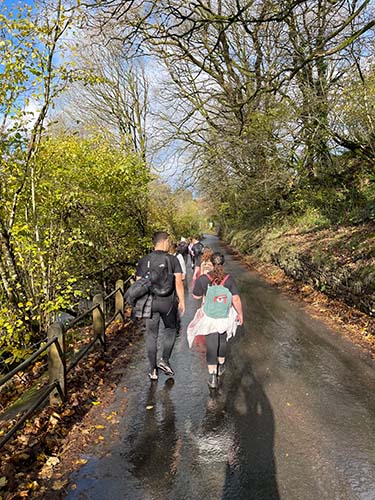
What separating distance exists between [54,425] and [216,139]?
15.2m

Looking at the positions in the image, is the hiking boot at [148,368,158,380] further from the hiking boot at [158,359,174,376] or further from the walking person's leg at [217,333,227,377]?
the walking person's leg at [217,333,227,377]

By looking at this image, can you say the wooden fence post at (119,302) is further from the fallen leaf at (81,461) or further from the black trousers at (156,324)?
the fallen leaf at (81,461)

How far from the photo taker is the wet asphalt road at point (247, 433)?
3455 mm

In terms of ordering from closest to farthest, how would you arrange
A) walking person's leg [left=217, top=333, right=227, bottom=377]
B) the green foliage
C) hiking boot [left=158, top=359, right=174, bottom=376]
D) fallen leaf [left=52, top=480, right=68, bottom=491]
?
fallen leaf [left=52, top=480, right=68, bottom=491], walking person's leg [left=217, top=333, right=227, bottom=377], hiking boot [left=158, top=359, right=174, bottom=376], the green foliage

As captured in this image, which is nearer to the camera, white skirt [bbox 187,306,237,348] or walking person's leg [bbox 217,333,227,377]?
white skirt [bbox 187,306,237,348]

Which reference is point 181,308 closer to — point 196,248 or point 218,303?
point 218,303

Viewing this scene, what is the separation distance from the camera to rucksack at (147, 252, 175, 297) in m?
5.58

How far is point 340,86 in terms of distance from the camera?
1112 centimetres

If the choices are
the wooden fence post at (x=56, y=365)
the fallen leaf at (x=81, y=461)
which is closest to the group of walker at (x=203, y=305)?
the wooden fence post at (x=56, y=365)

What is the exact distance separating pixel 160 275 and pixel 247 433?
8.03 ft

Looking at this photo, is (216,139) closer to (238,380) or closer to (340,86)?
(340,86)

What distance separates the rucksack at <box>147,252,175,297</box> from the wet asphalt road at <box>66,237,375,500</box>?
1510mm

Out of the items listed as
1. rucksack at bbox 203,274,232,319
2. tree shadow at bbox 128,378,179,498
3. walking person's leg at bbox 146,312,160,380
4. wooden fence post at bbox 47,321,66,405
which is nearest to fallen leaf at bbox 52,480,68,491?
tree shadow at bbox 128,378,179,498

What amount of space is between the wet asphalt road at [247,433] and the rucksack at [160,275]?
151 centimetres
